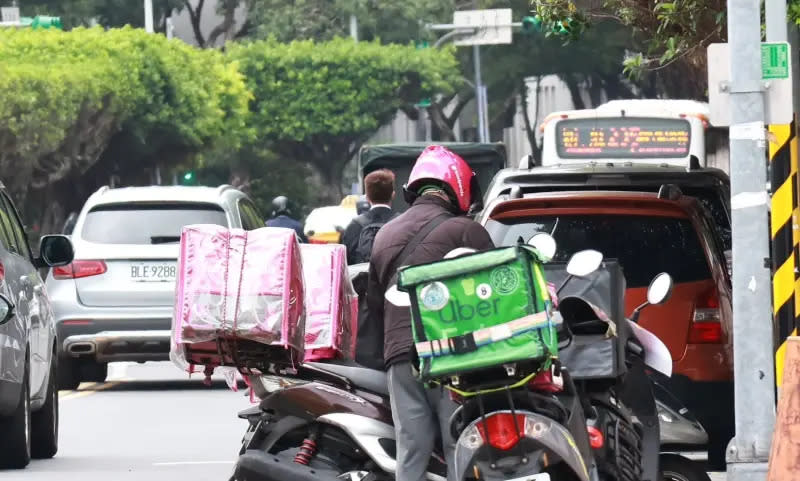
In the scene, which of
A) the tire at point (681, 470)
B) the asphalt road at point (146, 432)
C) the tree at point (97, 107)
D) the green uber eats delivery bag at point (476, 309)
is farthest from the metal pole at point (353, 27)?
the green uber eats delivery bag at point (476, 309)

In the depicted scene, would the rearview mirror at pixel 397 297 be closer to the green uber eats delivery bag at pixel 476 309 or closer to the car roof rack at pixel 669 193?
the green uber eats delivery bag at pixel 476 309

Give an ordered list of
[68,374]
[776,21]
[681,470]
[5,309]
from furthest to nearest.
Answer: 1. [68,374]
2. [5,309]
3. [776,21]
4. [681,470]

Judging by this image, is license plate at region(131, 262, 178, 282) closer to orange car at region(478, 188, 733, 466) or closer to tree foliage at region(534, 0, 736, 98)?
tree foliage at region(534, 0, 736, 98)

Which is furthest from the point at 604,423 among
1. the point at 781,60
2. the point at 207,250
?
the point at 781,60

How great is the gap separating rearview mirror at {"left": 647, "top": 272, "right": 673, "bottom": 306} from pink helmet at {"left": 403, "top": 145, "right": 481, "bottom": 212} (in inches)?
29.3

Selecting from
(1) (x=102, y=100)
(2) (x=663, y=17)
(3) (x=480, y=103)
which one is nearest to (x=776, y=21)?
(2) (x=663, y=17)

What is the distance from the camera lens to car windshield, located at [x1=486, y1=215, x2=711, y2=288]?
1051 centimetres

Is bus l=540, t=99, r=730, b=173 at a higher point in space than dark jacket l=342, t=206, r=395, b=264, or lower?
lower

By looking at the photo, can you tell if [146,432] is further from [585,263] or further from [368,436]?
[585,263]

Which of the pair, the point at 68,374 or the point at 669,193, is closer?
the point at 669,193

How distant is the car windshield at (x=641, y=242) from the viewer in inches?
414

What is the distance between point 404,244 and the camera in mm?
7816

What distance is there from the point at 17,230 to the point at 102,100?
40841 mm

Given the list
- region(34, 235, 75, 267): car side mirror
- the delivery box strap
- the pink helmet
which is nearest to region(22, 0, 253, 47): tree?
region(34, 235, 75, 267): car side mirror
